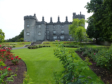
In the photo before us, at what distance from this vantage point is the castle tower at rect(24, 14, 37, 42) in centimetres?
4900

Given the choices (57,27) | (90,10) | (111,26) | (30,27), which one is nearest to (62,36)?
(57,27)

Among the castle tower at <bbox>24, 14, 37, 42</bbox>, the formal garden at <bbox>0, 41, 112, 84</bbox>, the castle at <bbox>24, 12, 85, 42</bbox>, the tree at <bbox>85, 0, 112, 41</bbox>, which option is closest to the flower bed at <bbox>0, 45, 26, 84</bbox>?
the formal garden at <bbox>0, 41, 112, 84</bbox>

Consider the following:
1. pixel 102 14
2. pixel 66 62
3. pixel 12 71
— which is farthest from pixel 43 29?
pixel 66 62

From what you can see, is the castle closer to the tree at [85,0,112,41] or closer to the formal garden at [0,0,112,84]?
the formal garden at [0,0,112,84]

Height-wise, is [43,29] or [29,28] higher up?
[29,28]

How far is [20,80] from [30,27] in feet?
149

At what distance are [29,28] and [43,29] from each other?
6.59m

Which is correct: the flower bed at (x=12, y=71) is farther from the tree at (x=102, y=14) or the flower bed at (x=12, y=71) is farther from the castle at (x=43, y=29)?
the castle at (x=43, y=29)

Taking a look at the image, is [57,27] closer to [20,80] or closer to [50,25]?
[50,25]

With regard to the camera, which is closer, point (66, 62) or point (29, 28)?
point (66, 62)

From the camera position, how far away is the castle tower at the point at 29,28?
4900 cm

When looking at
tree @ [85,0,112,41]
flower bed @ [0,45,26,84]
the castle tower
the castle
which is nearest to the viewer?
flower bed @ [0,45,26,84]

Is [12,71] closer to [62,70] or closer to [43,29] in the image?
[62,70]

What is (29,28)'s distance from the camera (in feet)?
162
